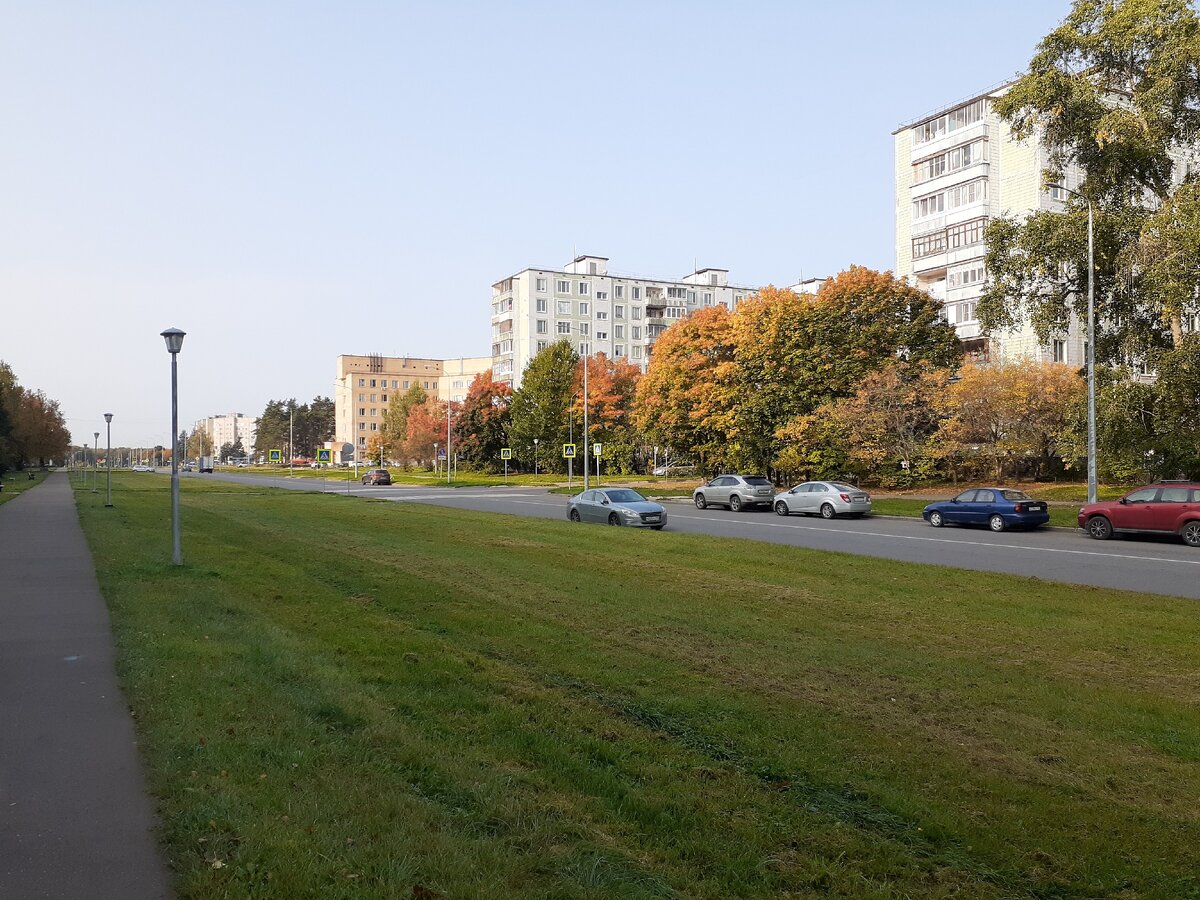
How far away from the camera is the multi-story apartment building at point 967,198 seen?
55.0m

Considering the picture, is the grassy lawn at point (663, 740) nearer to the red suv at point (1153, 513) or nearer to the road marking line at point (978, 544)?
the road marking line at point (978, 544)

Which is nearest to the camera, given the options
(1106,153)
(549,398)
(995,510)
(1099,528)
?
(1099,528)

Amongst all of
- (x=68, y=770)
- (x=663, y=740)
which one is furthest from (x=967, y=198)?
(x=68, y=770)

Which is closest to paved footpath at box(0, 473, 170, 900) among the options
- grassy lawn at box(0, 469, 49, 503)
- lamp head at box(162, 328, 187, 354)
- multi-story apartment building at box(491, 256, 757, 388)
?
lamp head at box(162, 328, 187, 354)

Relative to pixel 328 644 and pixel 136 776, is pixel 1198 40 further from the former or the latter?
pixel 136 776

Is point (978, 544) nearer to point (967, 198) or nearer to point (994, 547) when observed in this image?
point (994, 547)

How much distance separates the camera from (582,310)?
114 meters

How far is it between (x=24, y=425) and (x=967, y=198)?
82.1 m

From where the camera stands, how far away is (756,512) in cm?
3512

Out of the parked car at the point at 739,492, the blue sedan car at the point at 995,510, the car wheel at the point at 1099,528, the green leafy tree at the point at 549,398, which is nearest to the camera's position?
the car wheel at the point at 1099,528

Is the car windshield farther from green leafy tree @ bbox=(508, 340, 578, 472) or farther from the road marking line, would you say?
green leafy tree @ bbox=(508, 340, 578, 472)

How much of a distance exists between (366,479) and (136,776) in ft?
225

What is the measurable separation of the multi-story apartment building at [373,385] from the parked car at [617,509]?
145188 mm

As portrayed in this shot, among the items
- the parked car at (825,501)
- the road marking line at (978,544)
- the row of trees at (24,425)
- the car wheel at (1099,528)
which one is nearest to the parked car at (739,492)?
the parked car at (825,501)
